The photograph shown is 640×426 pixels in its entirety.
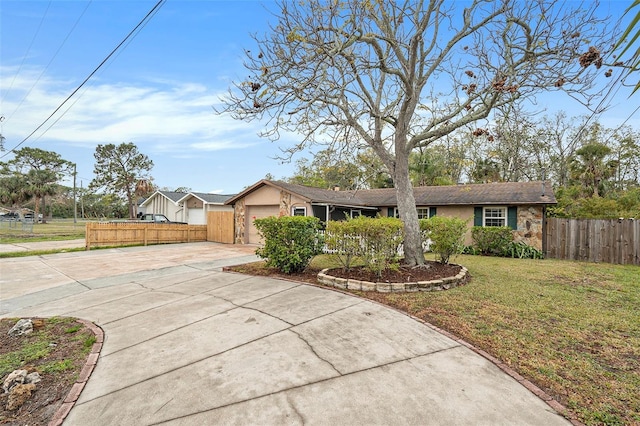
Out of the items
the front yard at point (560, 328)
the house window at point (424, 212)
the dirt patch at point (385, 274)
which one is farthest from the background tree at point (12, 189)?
the front yard at point (560, 328)

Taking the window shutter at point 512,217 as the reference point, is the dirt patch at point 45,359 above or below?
below

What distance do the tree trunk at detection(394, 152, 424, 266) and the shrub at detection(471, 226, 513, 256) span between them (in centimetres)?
682

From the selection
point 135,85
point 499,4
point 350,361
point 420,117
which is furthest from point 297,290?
point 135,85

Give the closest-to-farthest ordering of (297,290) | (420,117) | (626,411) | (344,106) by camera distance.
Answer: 1. (626,411)
2. (297,290)
3. (344,106)
4. (420,117)

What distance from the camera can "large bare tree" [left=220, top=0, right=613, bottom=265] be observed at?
6.78 metres

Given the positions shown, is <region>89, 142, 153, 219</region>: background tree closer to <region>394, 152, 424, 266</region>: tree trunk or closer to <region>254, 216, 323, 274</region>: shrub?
<region>254, 216, 323, 274</region>: shrub

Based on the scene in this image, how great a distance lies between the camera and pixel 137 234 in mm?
16672

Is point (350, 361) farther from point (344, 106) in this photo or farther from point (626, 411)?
point (344, 106)

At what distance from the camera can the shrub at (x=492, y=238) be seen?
12930 mm

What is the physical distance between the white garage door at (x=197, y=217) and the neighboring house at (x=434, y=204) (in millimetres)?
6935

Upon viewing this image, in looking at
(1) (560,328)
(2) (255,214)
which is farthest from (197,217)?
(1) (560,328)

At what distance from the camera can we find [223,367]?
338 cm

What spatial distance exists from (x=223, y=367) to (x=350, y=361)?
1369 millimetres

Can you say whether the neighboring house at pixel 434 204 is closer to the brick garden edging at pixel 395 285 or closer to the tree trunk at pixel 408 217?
the tree trunk at pixel 408 217
